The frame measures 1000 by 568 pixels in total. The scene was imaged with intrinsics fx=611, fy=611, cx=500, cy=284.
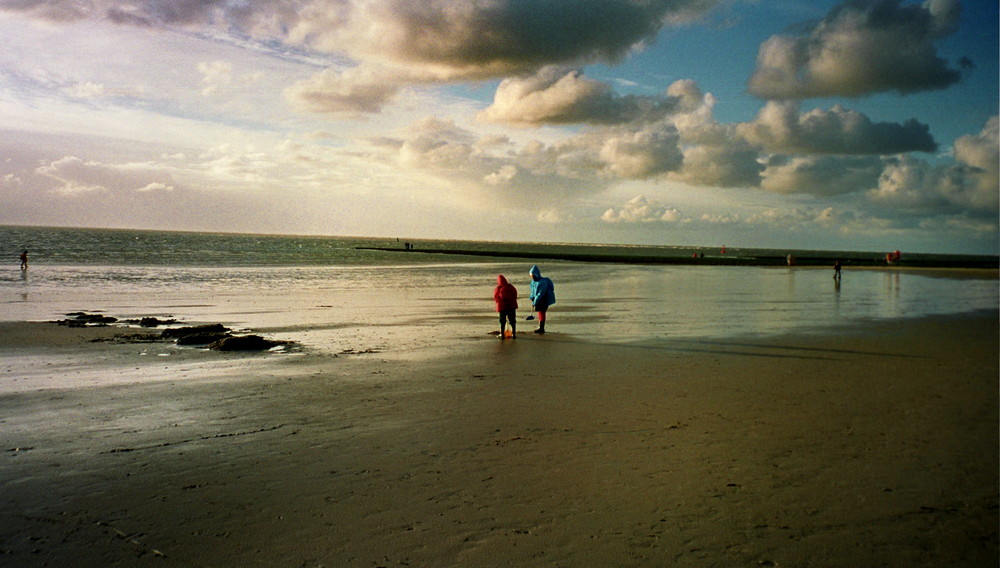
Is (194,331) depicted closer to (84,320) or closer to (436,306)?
(84,320)

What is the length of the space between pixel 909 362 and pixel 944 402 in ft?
13.1

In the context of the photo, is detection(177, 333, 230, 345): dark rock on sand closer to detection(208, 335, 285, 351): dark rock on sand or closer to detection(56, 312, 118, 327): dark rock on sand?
detection(208, 335, 285, 351): dark rock on sand

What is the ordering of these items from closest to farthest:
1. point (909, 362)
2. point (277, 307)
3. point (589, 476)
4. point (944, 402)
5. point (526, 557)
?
point (526, 557) → point (589, 476) → point (944, 402) → point (909, 362) → point (277, 307)

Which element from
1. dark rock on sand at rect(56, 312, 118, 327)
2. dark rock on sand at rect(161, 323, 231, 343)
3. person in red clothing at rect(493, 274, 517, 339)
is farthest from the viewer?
dark rock on sand at rect(56, 312, 118, 327)

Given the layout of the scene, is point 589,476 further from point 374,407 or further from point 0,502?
point 0,502

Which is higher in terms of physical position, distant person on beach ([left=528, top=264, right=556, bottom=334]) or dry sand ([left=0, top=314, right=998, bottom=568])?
distant person on beach ([left=528, top=264, right=556, bottom=334])

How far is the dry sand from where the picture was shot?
4.85 meters

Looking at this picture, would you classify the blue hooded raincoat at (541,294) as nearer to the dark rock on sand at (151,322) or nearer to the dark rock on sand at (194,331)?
the dark rock on sand at (194,331)

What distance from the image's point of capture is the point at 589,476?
625cm

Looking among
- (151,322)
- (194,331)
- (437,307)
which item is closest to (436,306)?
(437,307)

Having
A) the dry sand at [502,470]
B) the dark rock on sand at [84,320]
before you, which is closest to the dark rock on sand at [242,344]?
the dry sand at [502,470]

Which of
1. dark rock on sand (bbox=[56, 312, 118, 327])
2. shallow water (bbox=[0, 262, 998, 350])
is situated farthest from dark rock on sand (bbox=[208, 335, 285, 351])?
dark rock on sand (bbox=[56, 312, 118, 327])

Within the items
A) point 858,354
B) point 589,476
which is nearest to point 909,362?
point 858,354

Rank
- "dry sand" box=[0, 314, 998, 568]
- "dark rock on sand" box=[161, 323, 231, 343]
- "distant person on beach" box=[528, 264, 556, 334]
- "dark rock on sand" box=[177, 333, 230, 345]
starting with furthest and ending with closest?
"distant person on beach" box=[528, 264, 556, 334] → "dark rock on sand" box=[161, 323, 231, 343] → "dark rock on sand" box=[177, 333, 230, 345] → "dry sand" box=[0, 314, 998, 568]
